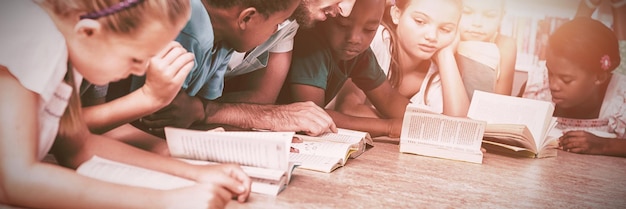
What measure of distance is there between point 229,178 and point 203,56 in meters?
0.69

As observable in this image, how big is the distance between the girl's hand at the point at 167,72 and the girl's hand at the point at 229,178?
35 centimetres

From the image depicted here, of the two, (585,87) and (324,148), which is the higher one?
(585,87)

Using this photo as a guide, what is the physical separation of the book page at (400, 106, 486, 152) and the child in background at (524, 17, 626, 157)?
827mm

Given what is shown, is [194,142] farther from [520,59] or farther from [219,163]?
[520,59]

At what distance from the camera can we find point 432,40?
370 cm

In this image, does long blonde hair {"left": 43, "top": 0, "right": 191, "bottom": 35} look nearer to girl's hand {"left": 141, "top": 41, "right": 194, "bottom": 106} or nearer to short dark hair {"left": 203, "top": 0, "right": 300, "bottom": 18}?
girl's hand {"left": 141, "top": 41, "right": 194, "bottom": 106}

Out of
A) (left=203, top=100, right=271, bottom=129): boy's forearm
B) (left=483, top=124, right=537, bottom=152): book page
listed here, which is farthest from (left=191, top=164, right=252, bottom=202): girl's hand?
(left=483, top=124, right=537, bottom=152): book page

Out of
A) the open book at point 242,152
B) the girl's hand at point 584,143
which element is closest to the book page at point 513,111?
the girl's hand at point 584,143

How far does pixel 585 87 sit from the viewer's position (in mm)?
4051

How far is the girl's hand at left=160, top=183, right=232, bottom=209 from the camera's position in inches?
69.1

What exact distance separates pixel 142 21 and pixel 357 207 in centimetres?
93

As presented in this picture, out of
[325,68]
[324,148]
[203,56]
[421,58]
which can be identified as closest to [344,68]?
[325,68]

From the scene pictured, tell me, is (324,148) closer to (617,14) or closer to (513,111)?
(513,111)

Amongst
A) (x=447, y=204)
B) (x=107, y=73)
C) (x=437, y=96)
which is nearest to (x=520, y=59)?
(x=437, y=96)
